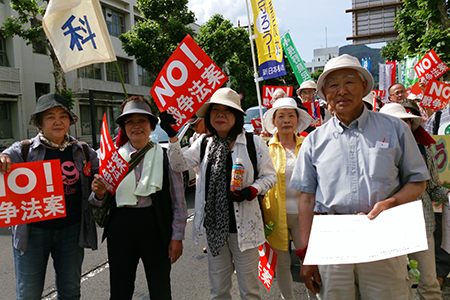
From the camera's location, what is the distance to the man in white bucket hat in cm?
168

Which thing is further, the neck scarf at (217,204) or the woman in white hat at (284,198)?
the woman in white hat at (284,198)

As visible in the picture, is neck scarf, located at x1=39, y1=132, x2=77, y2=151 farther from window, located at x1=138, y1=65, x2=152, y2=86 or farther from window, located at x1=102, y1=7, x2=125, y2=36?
window, located at x1=138, y1=65, x2=152, y2=86

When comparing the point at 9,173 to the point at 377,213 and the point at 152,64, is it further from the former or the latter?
the point at 152,64

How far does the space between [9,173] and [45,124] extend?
17.7 inches

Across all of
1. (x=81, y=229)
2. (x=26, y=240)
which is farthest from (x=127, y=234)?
(x=26, y=240)

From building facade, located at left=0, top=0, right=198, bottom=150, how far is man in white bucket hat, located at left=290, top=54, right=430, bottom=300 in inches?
807

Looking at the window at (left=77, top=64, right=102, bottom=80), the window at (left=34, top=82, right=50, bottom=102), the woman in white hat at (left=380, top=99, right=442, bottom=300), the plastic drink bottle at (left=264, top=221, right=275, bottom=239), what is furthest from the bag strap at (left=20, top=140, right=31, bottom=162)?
the window at (left=77, top=64, right=102, bottom=80)

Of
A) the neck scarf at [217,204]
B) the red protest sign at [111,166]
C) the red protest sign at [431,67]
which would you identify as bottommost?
the neck scarf at [217,204]

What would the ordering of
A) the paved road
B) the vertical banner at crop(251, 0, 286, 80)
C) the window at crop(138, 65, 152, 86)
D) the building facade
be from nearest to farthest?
the paved road, the vertical banner at crop(251, 0, 286, 80), the building facade, the window at crop(138, 65, 152, 86)

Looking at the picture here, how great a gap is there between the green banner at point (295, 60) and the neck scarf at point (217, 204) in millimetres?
5892

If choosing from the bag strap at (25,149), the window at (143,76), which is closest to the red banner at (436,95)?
the bag strap at (25,149)

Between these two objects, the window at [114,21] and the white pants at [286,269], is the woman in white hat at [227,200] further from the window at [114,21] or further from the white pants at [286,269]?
the window at [114,21]

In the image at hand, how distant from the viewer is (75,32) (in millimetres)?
2719

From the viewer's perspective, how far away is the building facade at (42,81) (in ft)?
61.4
